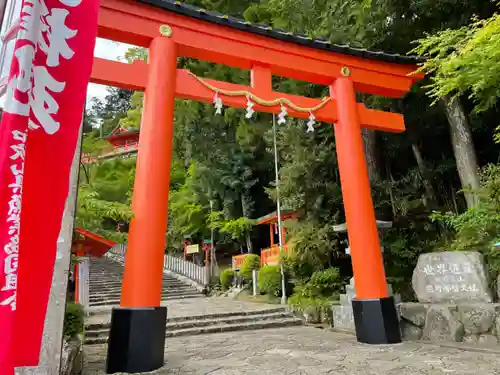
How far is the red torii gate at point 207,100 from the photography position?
4.60m

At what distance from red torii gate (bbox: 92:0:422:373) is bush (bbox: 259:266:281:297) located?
22.6 feet

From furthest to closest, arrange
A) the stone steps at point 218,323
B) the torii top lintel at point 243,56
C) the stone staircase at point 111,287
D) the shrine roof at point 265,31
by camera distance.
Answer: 1. the stone staircase at point 111,287
2. the stone steps at point 218,323
3. the shrine roof at point 265,31
4. the torii top lintel at point 243,56

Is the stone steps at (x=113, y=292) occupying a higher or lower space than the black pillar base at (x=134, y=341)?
higher

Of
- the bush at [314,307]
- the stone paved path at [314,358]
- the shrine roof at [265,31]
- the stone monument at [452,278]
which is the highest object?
the shrine roof at [265,31]

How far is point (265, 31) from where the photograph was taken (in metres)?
6.27

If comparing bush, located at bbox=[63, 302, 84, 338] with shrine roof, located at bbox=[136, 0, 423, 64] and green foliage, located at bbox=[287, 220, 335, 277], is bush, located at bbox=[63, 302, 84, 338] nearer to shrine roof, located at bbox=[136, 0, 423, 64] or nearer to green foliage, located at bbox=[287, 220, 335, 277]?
shrine roof, located at bbox=[136, 0, 423, 64]

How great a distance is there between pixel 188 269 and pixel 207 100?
46.0ft

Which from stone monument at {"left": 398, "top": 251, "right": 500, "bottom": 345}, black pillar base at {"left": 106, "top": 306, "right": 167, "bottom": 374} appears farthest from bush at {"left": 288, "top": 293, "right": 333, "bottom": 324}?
black pillar base at {"left": 106, "top": 306, "right": 167, "bottom": 374}

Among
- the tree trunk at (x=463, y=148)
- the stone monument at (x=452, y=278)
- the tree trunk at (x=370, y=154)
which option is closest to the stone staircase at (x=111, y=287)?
the tree trunk at (x=370, y=154)

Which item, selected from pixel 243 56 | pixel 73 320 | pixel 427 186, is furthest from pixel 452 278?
pixel 73 320

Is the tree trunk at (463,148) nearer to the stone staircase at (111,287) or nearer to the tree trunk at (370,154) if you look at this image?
the tree trunk at (370,154)

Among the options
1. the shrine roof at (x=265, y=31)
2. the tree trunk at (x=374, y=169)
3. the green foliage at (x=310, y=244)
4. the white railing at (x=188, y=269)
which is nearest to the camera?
the shrine roof at (x=265, y=31)

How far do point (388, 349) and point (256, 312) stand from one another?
527 cm

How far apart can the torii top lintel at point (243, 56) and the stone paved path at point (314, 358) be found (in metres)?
3.86
